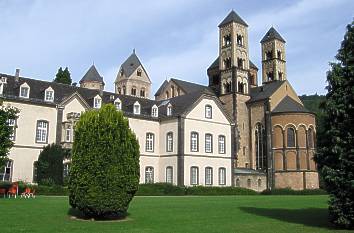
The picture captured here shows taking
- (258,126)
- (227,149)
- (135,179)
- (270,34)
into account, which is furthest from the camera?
(270,34)

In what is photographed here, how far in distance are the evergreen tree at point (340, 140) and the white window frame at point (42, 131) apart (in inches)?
1191

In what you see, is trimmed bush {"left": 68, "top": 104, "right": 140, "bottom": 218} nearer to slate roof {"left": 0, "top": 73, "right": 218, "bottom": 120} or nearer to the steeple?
slate roof {"left": 0, "top": 73, "right": 218, "bottom": 120}

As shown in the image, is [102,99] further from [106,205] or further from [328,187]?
[328,187]

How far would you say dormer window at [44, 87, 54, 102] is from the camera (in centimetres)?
4028

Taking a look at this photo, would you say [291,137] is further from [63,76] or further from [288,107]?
[63,76]

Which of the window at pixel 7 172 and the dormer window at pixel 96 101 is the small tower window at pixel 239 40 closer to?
the dormer window at pixel 96 101

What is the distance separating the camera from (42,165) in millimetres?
37000

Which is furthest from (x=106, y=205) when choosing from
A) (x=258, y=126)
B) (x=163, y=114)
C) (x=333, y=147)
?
(x=258, y=126)

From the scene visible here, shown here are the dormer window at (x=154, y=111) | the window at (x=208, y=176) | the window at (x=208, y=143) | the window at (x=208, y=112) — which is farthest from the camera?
the dormer window at (x=154, y=111)

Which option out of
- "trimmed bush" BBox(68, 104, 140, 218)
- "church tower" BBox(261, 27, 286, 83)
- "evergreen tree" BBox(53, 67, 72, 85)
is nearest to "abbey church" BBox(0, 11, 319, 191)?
"church tower" BBox(261, 27, 286, 83)

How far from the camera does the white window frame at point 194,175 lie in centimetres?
4619

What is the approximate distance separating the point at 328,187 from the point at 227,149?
3563cm

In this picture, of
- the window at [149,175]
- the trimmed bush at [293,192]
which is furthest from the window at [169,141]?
the trimmed bush at [293,192]

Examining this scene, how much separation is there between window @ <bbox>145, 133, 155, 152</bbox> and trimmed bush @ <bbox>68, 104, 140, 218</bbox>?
30004 mm
